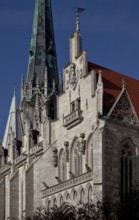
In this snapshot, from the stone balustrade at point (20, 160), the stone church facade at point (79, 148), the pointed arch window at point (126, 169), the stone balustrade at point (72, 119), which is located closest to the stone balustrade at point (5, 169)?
the stone church facade at point (79, 148)

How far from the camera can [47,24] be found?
92250mm

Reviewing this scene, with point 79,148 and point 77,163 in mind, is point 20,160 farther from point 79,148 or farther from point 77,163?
point 79,148

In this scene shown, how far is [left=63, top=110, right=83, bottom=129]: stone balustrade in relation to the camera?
172ft

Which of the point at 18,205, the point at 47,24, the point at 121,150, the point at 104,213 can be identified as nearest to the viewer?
the point at 104,213

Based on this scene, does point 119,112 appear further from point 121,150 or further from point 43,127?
point 43,127

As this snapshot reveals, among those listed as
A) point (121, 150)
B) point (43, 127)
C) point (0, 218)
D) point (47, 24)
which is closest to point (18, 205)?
point (0, 218)

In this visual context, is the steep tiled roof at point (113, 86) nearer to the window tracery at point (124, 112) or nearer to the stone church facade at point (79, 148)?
Answer: the stone church facade at point (79, 148)

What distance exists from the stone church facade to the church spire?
26785mm

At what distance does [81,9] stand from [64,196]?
12.7 meters

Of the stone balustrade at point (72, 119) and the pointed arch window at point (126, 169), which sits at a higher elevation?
the stone balustrade at point (72, 119)

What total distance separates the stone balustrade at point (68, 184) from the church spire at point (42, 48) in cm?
3672

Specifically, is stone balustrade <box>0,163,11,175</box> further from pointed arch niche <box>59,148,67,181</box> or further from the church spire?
the church spire

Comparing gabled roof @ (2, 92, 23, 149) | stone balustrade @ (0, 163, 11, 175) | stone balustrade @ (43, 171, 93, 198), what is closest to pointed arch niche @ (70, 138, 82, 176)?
stone balustrade @ (43, 171, 93, 198)

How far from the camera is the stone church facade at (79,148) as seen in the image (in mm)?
49344
